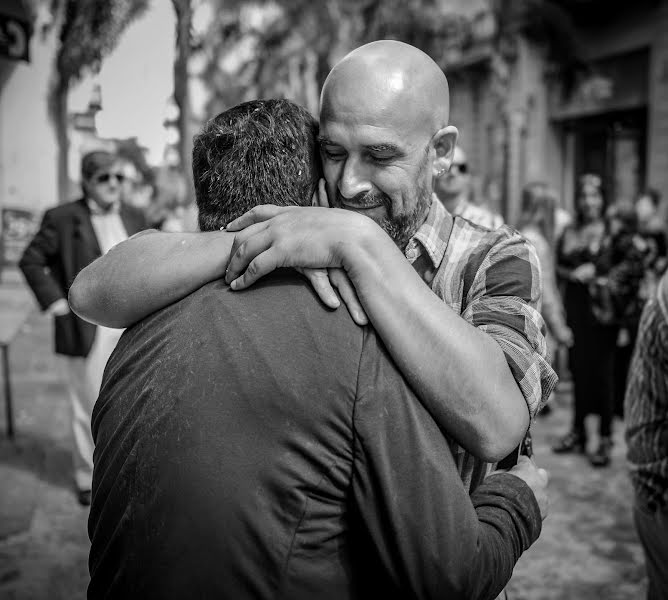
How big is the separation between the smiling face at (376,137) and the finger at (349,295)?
0.42 metres

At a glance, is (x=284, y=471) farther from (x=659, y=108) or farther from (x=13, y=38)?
(x=659, y=108)

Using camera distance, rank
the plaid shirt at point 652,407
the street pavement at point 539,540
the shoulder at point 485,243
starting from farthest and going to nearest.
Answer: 1. the street pavement at point 539,540
2. the plaid shirt at point 652,407
3. the shoulder at point 485,243

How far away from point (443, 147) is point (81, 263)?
3.41 m

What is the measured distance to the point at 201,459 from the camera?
118cm

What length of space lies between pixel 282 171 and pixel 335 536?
25.8 inches

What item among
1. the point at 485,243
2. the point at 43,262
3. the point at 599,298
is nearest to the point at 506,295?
the point at 485,243

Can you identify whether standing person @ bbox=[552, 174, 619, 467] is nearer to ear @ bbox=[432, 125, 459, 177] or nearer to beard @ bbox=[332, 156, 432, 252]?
ear @ bbox=[432, 125, 459, 177]

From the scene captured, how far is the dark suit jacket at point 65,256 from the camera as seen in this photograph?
464cm

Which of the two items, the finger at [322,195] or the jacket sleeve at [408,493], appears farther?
the finger at [322,195]

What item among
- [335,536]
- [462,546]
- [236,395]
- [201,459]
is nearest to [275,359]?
[236,395]

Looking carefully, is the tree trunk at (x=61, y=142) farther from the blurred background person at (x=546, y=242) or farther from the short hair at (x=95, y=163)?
the blurred background person at (x=546, y=242)

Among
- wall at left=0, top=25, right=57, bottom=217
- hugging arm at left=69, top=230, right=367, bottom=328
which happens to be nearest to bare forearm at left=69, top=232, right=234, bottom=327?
hugging arm at left=69, top=230, right=367, bottom=328

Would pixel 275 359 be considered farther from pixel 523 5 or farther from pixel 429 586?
pixel 523 5

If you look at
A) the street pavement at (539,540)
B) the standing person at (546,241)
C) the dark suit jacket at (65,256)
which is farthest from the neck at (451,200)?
the dark suit jacket at (65,256)
